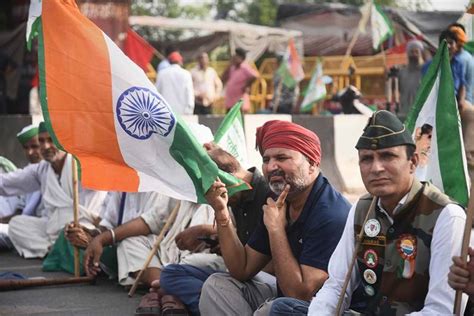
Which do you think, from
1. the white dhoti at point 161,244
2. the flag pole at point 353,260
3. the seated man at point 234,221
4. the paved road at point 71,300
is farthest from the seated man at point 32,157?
the flag pole at point 353,260

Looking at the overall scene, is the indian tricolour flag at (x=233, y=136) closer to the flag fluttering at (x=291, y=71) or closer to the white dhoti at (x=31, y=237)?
the white dhoti at (x=31, y=237)

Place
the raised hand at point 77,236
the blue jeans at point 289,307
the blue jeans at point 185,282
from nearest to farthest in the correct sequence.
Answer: the blue jeans at point 289,307, the blue jeans at point 185,282, the raised hand at point 77,236

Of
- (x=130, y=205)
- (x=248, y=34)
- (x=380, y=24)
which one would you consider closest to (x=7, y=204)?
(x=130, y=205)

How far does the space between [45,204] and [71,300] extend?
1.99 m

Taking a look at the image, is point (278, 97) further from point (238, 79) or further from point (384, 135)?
point (384, 135)

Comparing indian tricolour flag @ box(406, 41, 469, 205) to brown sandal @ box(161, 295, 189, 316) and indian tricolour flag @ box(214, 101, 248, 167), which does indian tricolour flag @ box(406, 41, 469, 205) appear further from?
brown sandal @ box(161, 295, 189, 316)

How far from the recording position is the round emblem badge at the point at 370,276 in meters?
4.47

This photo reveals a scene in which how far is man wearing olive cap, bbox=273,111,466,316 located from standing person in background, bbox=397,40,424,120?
984cm

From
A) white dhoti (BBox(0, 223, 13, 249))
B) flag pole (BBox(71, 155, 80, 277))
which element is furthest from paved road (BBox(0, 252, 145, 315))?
white dhoti (BBox(0, 223, 13, 249))

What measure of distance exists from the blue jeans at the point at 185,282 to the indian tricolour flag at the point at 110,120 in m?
0.65

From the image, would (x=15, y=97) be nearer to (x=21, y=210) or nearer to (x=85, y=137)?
(x=21, y=210)

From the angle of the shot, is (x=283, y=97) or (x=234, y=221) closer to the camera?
(x=234, y=221)

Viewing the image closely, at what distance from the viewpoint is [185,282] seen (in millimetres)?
6160

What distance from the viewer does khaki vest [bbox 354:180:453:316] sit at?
4.30 m
